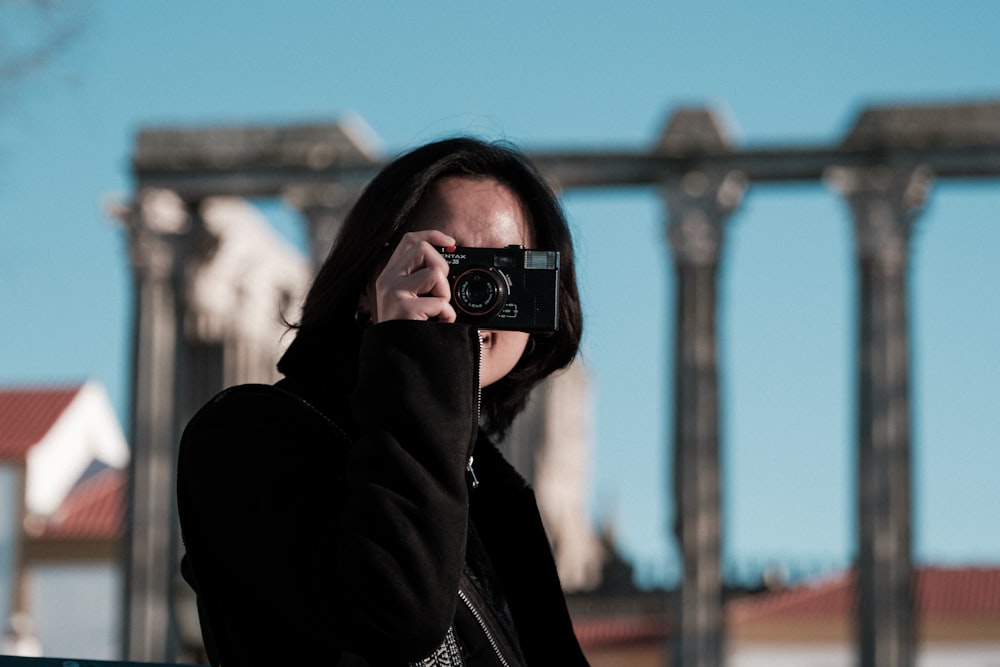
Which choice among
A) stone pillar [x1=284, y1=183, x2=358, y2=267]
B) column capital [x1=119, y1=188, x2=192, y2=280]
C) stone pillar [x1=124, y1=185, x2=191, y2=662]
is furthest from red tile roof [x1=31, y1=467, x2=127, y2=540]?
stone pillar [x1=284, y1=183, x2=358, y2=267]

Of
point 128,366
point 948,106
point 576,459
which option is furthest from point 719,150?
point 576,459

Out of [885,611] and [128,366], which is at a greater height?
[128,366]

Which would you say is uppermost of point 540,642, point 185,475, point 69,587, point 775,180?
point 775,180

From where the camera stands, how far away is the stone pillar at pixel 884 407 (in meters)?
27.1

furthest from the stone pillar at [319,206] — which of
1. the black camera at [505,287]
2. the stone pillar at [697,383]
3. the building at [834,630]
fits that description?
the black camera at [505,287]

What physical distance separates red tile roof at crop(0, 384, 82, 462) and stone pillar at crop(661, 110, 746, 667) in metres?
15.5

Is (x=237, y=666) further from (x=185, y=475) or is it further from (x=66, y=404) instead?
(x=66, y=404)

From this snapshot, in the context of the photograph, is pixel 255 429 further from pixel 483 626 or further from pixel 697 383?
pixel 697 383

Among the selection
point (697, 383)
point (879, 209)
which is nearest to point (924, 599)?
point (697, 383)

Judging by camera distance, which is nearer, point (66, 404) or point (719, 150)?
point (719, 150)

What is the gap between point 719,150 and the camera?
28.9 m

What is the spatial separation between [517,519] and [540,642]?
0.23 meters

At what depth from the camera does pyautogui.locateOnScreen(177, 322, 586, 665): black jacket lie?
2.71m

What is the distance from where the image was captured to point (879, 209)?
28797 millimetres
